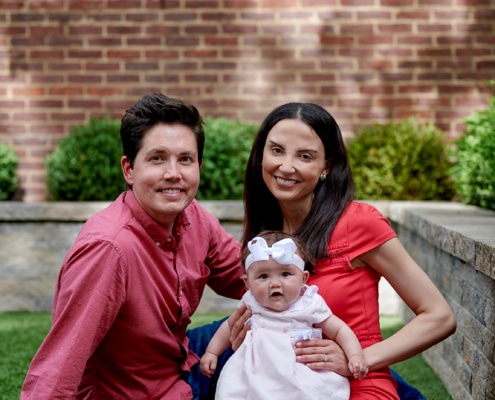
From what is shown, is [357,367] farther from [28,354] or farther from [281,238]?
[28,354]

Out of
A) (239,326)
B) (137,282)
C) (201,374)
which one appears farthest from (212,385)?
(137,282)

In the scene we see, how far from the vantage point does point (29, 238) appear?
587cm

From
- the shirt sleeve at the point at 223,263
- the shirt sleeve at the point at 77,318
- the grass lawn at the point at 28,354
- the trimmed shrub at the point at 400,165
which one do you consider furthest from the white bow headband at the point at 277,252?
the trimmed shrub at the point at 400,165

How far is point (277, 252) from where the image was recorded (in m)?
2.58

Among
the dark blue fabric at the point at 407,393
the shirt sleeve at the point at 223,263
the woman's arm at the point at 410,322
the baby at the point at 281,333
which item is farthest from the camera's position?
the shirt sleeve at the point at 223,263

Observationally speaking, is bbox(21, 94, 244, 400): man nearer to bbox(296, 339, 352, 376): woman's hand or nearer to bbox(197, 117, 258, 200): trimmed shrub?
bbox(296, 339, 352, 376): woman's hand

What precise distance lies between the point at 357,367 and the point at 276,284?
385mm

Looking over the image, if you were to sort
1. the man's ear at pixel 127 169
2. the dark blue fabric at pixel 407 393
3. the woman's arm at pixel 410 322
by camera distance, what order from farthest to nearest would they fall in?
the dark blue fabric at pixel 407 393 < the man's ear at pixel 127 169 < the woman's arm at pixel 410 322

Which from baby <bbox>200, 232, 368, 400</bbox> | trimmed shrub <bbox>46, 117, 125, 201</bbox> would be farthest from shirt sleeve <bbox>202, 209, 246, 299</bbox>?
trimmed shrub <bbox>46, 117, 125, 201</bbox>

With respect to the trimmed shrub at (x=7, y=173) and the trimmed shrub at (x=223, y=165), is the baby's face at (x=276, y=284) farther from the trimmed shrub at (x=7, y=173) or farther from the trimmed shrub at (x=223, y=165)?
the trimmed shrub at (x=7, y=173)

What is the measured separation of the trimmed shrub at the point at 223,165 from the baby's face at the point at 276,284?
3.53 metres

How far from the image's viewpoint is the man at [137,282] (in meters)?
2.44

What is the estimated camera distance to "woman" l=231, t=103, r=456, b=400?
2658mm

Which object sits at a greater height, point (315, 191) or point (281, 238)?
point (315, 191)
